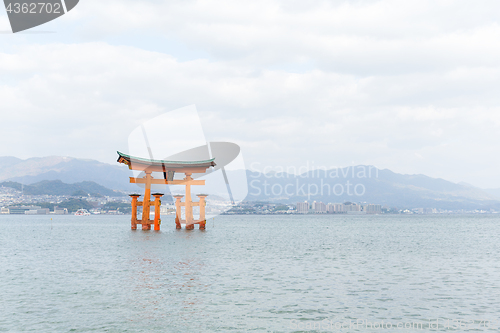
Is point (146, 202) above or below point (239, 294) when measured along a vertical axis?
above

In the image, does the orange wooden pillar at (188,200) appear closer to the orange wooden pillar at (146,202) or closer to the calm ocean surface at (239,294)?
the orange wooden pillar at (146,202)

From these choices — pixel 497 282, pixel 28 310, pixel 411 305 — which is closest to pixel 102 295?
pixel 28 310

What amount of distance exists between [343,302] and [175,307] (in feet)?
20.4

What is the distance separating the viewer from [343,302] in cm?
1551

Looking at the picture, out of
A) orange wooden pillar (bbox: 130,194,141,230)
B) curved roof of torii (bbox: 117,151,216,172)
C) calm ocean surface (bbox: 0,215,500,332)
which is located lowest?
calm ocean surface (bbox: 0,215,500,332)

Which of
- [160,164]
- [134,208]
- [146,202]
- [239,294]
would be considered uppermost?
[160,164]

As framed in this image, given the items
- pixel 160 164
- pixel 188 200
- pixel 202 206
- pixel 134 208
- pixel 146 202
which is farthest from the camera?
pixel 134 208

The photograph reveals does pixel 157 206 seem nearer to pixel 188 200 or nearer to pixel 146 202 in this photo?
pixel 146 202
